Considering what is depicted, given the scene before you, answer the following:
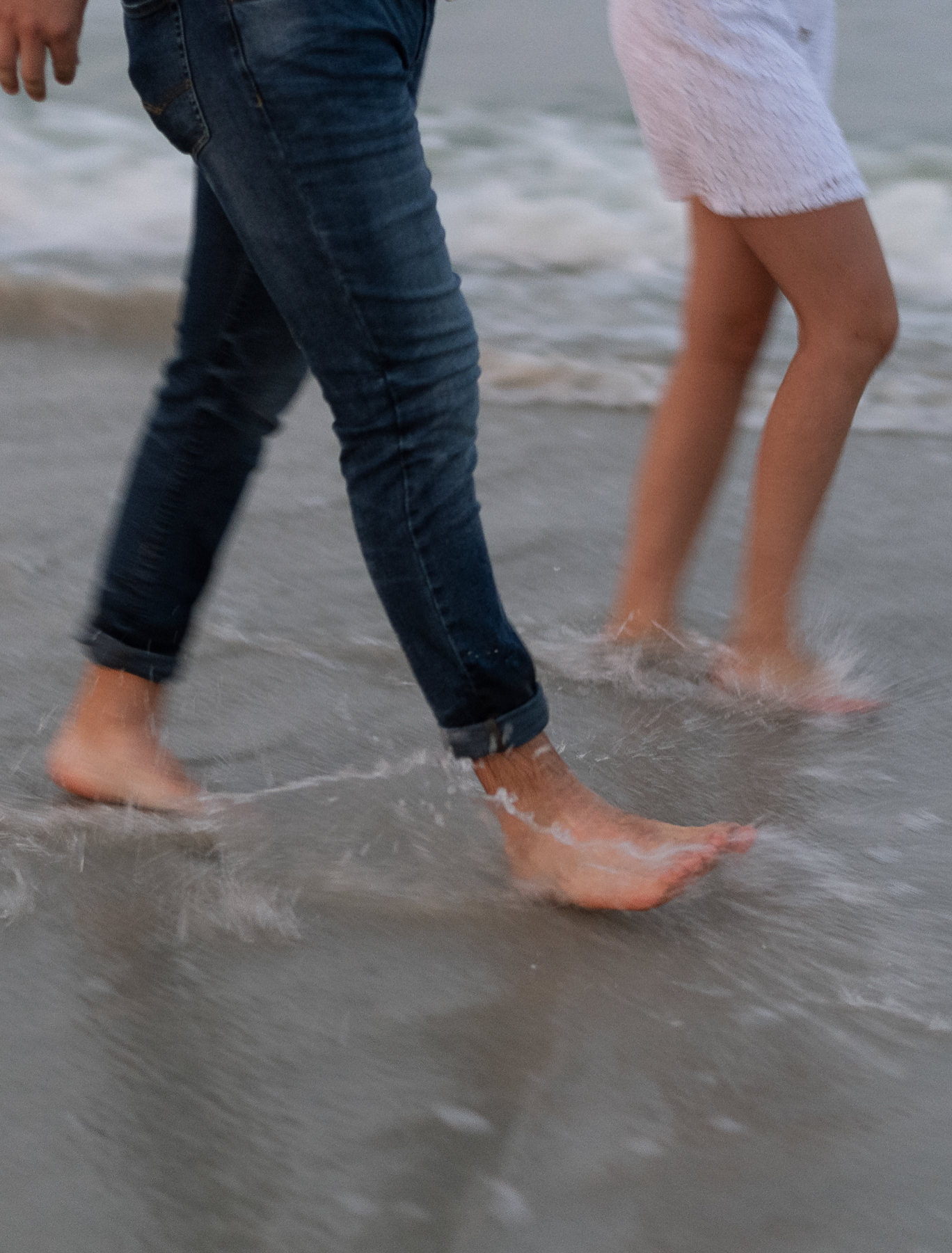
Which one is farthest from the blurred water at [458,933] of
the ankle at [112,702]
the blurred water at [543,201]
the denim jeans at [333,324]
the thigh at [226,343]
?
the blurred water at [543,201]

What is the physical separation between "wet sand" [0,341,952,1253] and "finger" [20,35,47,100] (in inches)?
30.9

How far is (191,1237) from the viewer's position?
106cm

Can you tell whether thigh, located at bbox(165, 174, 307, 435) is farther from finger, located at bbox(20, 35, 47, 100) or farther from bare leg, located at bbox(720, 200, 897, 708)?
bare leg, located at bbox(720, 200, 897, 708)

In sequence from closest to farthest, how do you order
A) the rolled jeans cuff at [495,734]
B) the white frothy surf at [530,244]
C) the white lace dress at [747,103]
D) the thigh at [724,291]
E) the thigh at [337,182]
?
1. the thigh at [337,182]
2. the rolled jeans cuff at [495,734]
3. the white lace dress at [747,103]
4. the thigh at [724,291]
5. the white frothy surf at [530,244]

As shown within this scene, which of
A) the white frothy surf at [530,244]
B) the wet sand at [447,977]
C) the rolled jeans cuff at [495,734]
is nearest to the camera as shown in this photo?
the wet sand at [447,977]

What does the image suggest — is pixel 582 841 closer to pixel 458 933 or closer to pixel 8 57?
pixel 458 933

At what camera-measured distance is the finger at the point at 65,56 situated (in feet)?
4.28

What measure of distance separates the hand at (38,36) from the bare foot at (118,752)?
657 millimetres

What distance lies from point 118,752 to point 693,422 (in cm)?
98

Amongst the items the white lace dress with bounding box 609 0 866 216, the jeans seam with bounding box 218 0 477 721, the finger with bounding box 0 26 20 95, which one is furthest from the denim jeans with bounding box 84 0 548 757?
the white lace dress with bounding box 609 0 866 216

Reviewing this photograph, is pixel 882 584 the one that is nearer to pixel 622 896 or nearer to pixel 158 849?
pixel 622 896

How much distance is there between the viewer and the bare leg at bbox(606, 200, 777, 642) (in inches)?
82.4

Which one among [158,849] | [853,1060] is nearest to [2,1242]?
[158,849]

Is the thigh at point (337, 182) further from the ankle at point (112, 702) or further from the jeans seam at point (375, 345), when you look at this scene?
the ankle at point (112, 702)
